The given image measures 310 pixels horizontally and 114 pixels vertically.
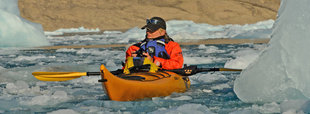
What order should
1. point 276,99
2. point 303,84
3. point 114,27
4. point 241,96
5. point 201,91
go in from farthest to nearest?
point 114,27, point 201,91, point 241,96, point 276,99, point 303,84

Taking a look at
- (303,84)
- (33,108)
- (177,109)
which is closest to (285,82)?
(303,84)

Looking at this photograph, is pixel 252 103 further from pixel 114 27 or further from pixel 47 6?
pixel 47 6

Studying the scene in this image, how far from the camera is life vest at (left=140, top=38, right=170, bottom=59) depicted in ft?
16.7

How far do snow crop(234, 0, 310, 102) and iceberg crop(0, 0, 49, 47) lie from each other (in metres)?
12.9

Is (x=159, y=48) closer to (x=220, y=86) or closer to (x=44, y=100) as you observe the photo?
(x=220, y=86)

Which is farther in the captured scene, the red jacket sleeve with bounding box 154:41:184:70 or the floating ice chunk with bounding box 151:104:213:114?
the red jacket sleeve with bounding box 154:41:184:70

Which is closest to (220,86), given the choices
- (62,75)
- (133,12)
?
(62,75)

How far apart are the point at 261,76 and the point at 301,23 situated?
1.98 ft

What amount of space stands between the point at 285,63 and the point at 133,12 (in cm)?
4756

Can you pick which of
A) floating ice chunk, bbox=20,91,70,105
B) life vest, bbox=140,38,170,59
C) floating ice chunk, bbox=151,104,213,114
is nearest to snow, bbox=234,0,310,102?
floating ice chunk, bbox=151,104,213,114

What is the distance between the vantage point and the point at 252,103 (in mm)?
4203

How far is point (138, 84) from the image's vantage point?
4.34m

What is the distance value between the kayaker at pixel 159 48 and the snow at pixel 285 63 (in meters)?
1.17

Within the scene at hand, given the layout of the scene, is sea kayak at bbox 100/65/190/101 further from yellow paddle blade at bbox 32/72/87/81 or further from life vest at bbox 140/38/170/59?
yellow paddle blade at bbox 32/72/87/81
